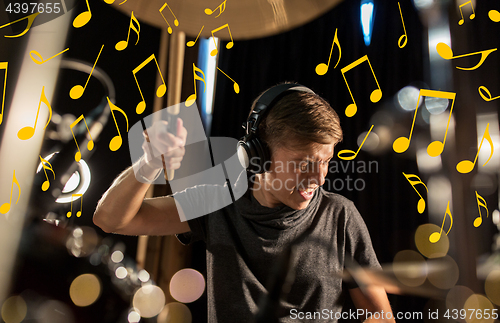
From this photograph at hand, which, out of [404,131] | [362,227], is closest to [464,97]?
[404,131]

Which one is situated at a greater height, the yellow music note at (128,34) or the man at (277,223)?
the yellow music note at (128,34)

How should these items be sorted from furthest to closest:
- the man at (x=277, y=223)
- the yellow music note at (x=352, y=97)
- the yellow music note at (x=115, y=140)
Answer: the yellow music note at (x=115, y=140), the yellow music note at (x=352, y=97), the man at (x=277, y=223)

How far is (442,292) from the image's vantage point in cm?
98

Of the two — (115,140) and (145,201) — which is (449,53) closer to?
(145,201)

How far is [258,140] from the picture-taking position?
0.76 metres

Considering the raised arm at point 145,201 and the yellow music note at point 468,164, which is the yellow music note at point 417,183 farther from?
the raised arm at point 145,201

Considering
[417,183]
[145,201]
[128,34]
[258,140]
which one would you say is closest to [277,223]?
[258,140]

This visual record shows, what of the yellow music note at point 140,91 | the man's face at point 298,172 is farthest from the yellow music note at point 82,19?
the man's face at point 298,172

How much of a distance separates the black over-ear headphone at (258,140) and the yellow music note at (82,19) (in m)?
0.95

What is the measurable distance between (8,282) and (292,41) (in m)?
1.42

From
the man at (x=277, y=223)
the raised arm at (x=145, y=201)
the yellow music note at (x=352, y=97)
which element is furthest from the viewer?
the yellow music note at (x=352, y=97)

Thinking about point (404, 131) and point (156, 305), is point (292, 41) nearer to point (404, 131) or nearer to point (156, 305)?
point (404, 131)

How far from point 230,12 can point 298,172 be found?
1.74 ft

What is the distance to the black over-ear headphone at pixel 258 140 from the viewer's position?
0.75 meters
